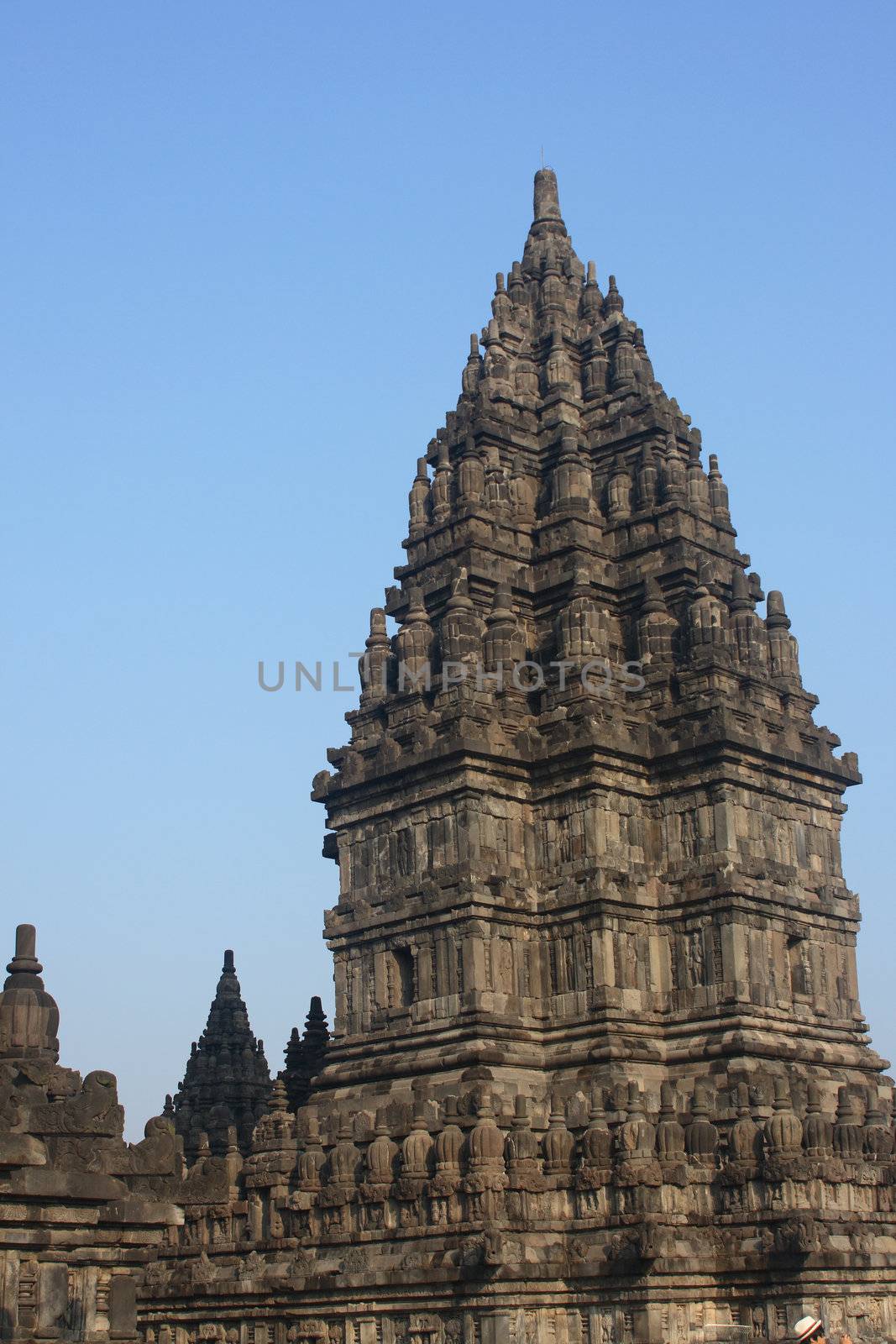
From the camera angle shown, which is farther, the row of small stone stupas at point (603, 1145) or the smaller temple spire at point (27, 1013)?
the row of small stone stupas at point (603, 1145)

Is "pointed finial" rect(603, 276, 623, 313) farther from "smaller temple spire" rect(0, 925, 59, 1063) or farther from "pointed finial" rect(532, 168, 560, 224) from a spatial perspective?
"smaller temple spire" rect(0, 925, 59, 1063)

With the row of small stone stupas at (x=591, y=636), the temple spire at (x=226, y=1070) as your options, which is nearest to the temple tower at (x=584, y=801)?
the row of small stone stupas at (x=591, y=636)

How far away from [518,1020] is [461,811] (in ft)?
15.4

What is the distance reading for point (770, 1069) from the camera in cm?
3872

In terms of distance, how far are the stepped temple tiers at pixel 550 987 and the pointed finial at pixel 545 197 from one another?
963 millimetres

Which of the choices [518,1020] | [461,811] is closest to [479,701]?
[461,811]

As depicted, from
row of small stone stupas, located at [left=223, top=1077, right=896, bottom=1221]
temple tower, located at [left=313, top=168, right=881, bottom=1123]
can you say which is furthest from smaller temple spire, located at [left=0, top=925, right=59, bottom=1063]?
temple tower, located at [left=313, top=168, right=881, bottom=1123]

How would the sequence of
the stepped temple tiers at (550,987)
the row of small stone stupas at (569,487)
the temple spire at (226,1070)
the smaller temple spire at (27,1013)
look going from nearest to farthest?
the smaller temple spire at (27,1013)
the stepped temple tiers at (550,987)
the row of small stone stupas at (569,487)
the temple spire at (226,1070)

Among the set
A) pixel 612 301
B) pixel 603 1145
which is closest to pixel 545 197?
pixel 612 301

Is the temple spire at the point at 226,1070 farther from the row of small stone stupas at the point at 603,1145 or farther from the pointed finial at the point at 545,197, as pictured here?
the pointed finial at the point at 545,197

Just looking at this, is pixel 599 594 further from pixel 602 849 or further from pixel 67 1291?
pixel 67 1291

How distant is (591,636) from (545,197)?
1576 cm

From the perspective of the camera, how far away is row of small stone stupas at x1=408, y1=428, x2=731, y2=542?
151 ft

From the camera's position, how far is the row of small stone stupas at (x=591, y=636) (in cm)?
4309
